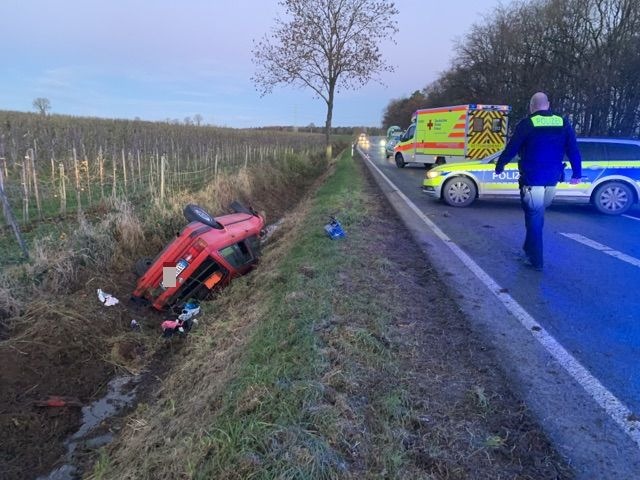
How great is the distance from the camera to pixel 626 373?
11.2ft

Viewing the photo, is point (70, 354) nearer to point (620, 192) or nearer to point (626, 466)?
point (626, 466)

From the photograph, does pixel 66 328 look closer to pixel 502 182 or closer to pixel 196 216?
pixel 196 216

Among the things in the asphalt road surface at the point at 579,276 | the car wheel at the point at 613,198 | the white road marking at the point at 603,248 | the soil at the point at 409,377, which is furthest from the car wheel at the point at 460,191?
the soil at the point at 409,377

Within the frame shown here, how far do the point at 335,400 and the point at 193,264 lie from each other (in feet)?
11.1

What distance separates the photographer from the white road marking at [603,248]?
643 centimetres

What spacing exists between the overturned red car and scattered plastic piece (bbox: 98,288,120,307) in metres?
0.23

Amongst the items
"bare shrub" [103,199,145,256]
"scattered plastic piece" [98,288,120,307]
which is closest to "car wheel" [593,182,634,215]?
"bare shrub" [103,199,145,256]

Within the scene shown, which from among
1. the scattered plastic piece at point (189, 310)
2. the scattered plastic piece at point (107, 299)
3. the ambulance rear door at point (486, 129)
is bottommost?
the scattered plastic piece at point (189, 310)

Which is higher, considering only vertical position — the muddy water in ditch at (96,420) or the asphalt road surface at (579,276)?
the asphalt road surface at (579,276)

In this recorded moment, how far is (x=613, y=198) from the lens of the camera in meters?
10.2

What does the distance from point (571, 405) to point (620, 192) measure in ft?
29.0

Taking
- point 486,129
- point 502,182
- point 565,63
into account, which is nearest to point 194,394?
point 502,182

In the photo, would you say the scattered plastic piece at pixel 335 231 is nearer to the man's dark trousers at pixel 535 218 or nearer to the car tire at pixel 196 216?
the car tire at pixel 196 216

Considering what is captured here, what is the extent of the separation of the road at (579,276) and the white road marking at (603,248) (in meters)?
0.01
